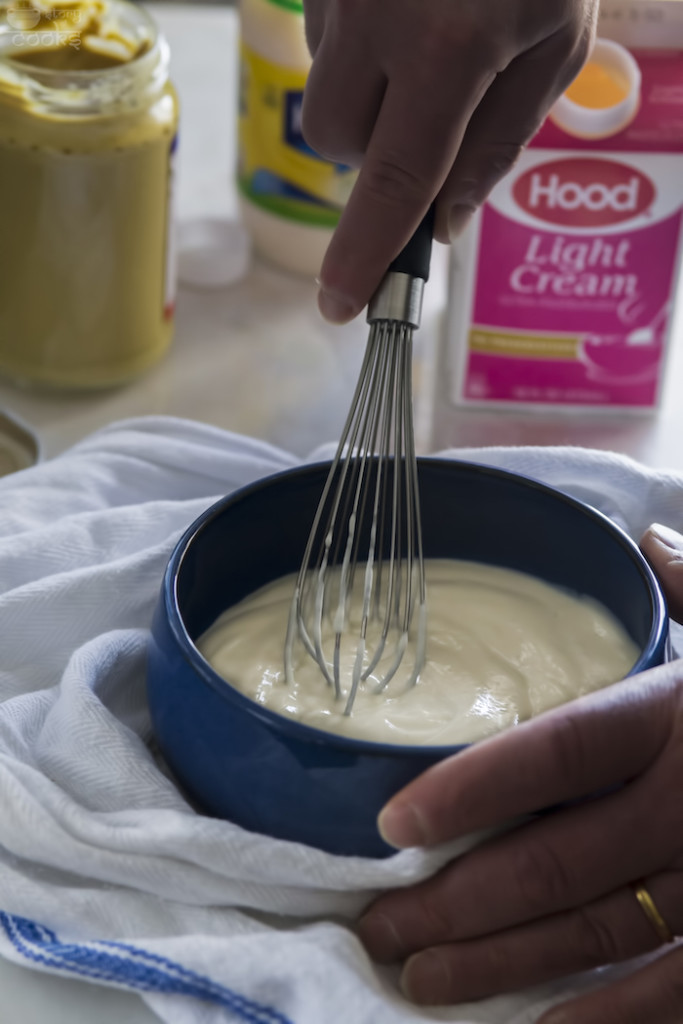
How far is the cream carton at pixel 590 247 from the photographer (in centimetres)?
65

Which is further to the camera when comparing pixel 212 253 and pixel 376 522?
pixel 212 253

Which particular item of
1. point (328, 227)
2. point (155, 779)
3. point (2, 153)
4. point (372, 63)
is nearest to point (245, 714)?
point (155, 779)

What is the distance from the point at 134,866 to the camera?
417 mm

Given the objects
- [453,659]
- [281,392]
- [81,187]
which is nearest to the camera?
[453,659]

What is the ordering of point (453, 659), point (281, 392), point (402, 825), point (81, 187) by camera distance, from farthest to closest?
point (281, 392) < point (81, 187) < point (453, 659) < point (402, 825)

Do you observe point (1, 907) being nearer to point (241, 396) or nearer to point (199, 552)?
point (199, 552)

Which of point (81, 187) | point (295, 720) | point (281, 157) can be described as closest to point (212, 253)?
point (281, 157)

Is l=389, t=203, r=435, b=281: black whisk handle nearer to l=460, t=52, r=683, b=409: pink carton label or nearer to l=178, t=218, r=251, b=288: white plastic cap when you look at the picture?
l=460, t=52, r=683, b=409: pink carton label

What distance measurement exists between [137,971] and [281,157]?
547 mm

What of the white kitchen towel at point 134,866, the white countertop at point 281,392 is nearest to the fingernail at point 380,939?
the white kitchen towel at point 134,866

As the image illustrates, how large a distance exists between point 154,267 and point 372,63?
29 centimetres

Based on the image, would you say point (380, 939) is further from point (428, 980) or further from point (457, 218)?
point (457, 218)

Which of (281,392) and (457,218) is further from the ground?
(457,218)

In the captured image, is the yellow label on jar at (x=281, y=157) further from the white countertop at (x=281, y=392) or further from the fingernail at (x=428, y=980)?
the fingernail at (x=428, y=980)
